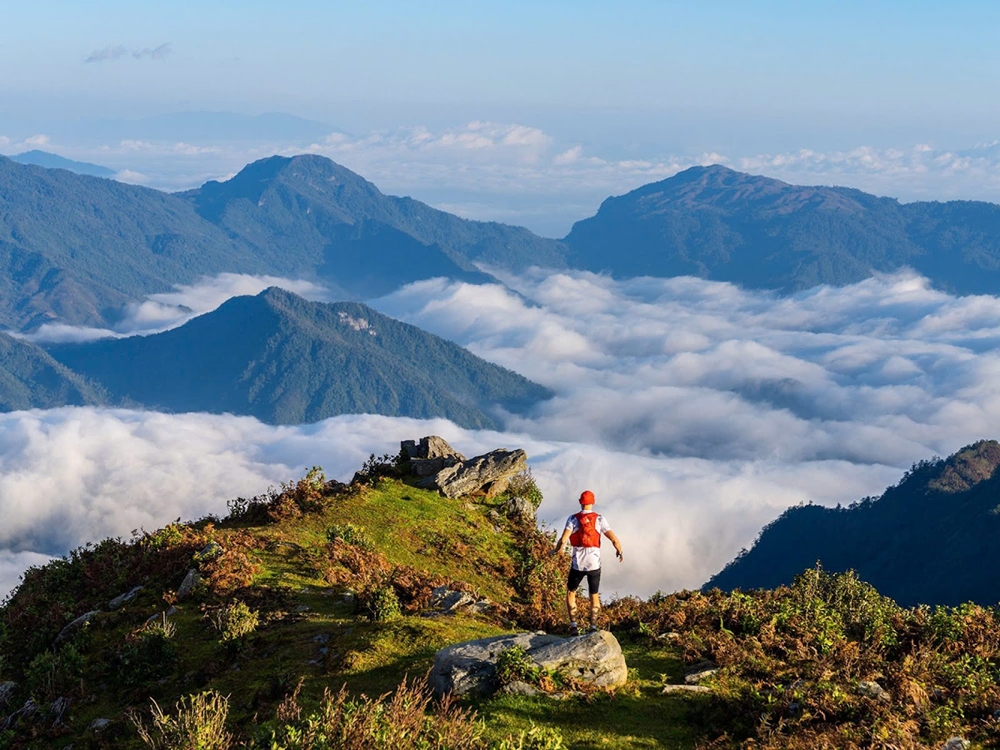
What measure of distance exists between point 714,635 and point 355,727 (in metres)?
8.92

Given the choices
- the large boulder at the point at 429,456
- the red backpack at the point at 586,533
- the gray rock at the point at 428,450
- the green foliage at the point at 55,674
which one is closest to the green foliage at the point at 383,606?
the red backpack at the point at 586,533

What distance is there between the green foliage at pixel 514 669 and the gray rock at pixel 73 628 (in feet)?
39.5

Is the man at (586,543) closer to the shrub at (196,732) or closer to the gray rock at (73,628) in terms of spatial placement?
the shrub at (196,732)

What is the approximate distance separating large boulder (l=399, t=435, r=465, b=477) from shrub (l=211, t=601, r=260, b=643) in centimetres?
1520

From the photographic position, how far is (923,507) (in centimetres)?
16588

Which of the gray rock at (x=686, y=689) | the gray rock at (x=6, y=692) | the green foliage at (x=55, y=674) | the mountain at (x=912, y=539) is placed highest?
the gray rock at (x=686, y=689)

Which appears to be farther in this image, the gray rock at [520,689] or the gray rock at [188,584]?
the gray rock at [188,584]

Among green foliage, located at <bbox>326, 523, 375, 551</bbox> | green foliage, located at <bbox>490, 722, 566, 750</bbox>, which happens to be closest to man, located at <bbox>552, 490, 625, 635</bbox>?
green foliage, located at <bbox>490, 722, 566, 750</bbox>

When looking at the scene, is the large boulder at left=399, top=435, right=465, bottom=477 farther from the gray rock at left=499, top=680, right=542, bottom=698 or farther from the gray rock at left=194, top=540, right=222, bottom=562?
the gray rock at left=499, top=680, right=542, bottom=698

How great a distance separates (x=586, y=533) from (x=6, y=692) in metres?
13.3

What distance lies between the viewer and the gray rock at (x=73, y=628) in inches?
802

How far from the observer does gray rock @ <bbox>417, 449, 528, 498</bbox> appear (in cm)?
3253

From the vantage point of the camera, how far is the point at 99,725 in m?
15.8

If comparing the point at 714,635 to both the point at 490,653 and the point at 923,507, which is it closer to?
the point at 490,653
